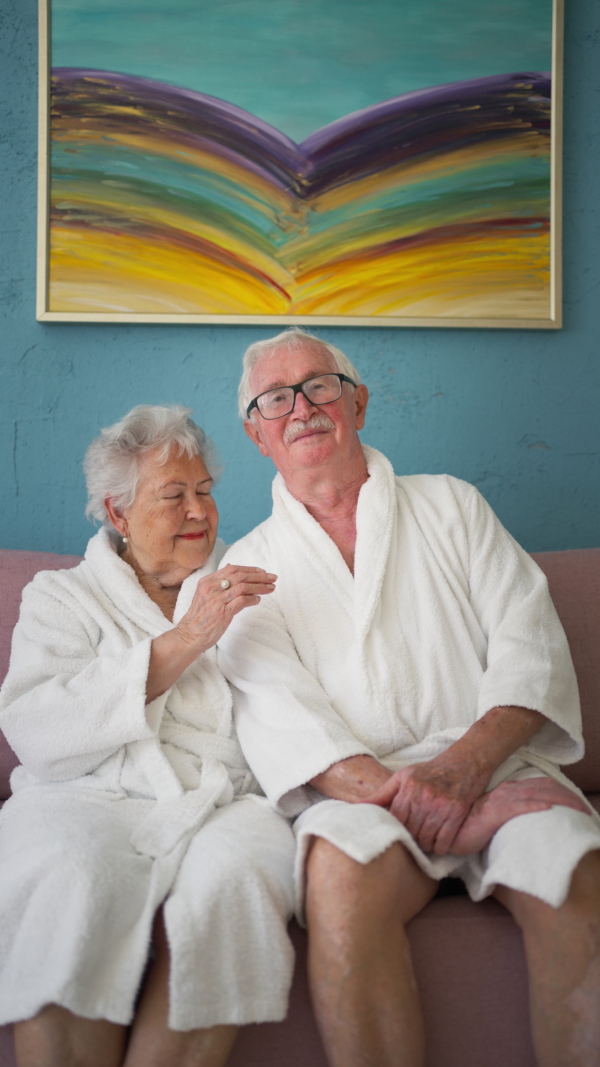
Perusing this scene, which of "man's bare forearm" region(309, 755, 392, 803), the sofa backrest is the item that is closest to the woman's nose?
the sofa backrest

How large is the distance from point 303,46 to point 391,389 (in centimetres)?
95

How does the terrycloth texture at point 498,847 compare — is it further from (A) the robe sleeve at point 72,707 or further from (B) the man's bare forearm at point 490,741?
(A) the robe sleeve at point 72,707

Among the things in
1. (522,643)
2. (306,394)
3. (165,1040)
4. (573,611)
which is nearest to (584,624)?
(573,611)

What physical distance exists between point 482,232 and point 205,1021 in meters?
2.01

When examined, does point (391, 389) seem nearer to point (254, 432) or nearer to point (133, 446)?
point (254, 432)

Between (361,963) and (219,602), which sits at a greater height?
(219,602)

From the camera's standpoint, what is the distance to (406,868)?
1.33 m

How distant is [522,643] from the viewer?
1.59 m

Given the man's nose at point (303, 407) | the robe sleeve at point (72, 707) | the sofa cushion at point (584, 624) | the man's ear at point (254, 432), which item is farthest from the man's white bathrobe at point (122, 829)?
the sofa cushion at point (584, 624)

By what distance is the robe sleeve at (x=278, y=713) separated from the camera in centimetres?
150

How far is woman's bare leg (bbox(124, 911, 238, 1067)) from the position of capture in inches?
46.5

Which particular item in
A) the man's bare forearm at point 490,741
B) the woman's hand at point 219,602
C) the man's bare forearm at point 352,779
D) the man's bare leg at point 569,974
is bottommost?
the man's bare leg at point 569,974

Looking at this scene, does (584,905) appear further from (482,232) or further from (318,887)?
(482,232)

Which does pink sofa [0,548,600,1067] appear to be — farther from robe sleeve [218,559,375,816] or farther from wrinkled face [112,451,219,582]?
wrinkled face [112,451,219,582]
